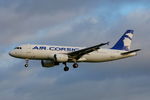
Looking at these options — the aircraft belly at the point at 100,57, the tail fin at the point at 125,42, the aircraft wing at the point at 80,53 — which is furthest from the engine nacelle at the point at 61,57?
the tail fin at the point at 125,42

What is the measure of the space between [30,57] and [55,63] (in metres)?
8.24

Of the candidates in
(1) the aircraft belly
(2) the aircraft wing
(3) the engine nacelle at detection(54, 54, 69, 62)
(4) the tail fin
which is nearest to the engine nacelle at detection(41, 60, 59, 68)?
(2) the aircraft wing

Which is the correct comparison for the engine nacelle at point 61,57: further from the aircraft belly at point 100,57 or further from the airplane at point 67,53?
the aircraft belly at point 100,57

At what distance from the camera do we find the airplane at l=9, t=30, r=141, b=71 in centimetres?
9919

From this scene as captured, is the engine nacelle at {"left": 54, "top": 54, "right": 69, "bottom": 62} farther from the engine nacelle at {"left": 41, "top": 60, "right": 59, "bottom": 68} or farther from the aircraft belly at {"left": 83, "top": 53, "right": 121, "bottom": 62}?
the aircraft belly at {"left": 83, "top": 53, "right": 121, "bottom": 62}

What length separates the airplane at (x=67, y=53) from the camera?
325ft

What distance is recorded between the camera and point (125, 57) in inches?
4301

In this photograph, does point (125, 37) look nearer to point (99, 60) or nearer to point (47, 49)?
point (99, 60)

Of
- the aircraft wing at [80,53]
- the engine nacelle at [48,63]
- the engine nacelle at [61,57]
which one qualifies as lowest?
the engine nacelle at [48,63]

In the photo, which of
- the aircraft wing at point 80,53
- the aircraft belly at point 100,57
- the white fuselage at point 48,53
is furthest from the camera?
the aircraft belly at point 100,57

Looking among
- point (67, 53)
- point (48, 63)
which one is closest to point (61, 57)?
point (67, 53)

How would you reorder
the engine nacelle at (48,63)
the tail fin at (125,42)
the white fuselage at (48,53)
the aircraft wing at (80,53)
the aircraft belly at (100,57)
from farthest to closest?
the tail fin at (125,42) < the engine nacelle at (48,63) < the aircraft belly at (100,57) < the aircraft wing at (80,53) < the white fuselage at (48,53)

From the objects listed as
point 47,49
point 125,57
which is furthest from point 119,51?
point 47,49

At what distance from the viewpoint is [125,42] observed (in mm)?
113875
